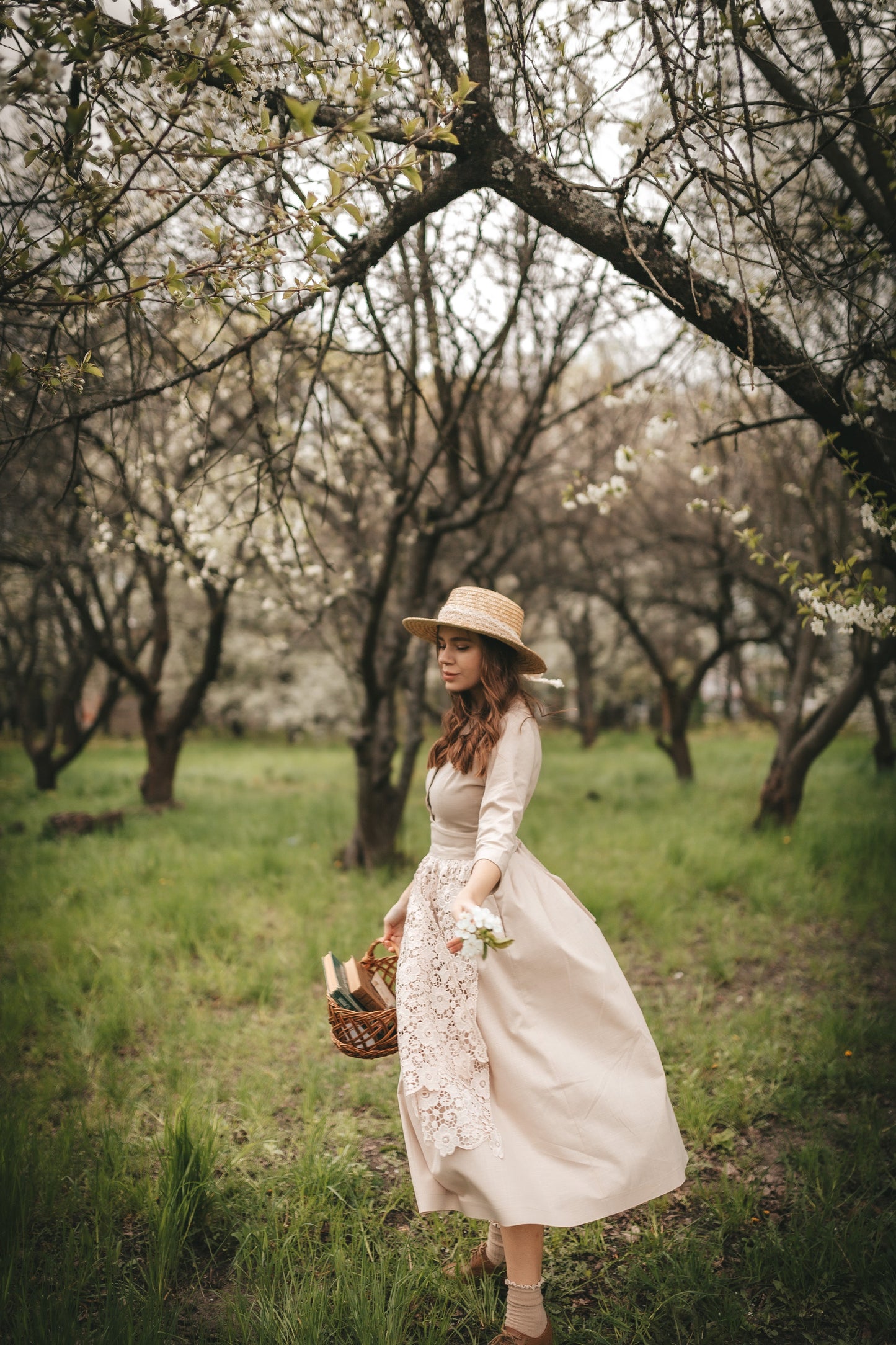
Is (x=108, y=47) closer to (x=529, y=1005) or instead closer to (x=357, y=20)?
(x=357, y=20)

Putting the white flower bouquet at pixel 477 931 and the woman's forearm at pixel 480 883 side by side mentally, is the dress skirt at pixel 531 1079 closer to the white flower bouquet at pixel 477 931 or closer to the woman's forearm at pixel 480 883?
the woman's forearm at pixel 480 883

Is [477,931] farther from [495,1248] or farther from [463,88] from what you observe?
[463,88]

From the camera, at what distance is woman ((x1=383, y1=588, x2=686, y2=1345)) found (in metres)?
2.12

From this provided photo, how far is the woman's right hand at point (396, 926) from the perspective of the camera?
2.67 m

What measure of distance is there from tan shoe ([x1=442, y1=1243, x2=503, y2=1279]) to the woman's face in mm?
1778

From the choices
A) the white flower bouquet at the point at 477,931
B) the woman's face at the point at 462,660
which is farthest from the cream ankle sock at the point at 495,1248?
the woman's face at the point at 462,660

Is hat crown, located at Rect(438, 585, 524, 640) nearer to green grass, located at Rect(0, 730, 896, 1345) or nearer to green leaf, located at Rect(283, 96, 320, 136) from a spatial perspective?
green leaf, located at Rect(283, 96, 320, 136)

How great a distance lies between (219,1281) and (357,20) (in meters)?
4.44

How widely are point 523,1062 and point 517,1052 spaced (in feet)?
0.10

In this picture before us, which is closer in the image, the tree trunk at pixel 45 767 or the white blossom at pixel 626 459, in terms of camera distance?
the white blossom at pixel 626 459

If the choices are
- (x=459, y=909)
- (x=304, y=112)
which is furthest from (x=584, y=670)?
(x=304, y=112)

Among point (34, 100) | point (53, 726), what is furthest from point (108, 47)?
point (53, 726)

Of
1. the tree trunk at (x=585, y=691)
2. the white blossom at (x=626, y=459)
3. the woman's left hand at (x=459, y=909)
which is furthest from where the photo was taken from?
the tree trunk at (x=585, y=691)

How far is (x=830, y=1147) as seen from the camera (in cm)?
309
